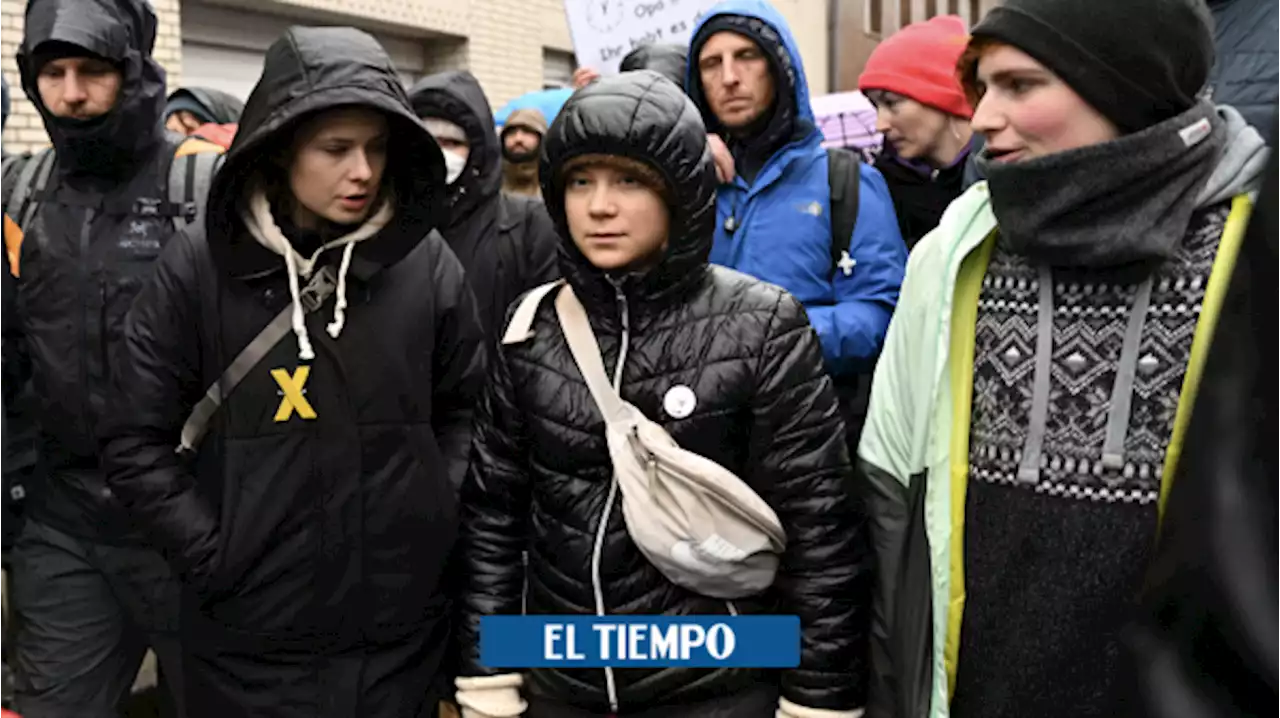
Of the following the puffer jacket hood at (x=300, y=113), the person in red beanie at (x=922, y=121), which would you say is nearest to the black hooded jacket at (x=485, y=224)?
the puffer jacket hood at (x=300, y=113)

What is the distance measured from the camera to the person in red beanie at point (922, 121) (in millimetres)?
3176

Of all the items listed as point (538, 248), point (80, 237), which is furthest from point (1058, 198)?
point (80, 237)

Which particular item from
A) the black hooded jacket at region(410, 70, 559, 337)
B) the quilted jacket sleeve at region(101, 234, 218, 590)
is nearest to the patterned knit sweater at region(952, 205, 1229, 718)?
the quilted jacket sleeve at region(101, 234, 218, 590)

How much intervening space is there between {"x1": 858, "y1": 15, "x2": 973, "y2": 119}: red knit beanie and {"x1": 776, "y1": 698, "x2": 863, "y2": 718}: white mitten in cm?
193

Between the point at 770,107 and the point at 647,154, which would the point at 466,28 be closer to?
the point at 770,107

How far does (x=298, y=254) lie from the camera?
229cm

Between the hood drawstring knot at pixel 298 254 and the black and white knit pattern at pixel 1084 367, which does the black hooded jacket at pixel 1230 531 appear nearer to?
the black and white knit pattern at pixel 1084 367

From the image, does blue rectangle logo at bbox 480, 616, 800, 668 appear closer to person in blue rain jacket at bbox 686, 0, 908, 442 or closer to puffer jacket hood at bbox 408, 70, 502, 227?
person in blue rain jacket at bbox 686, 0, 908, 442

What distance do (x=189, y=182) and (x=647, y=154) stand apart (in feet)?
5.10

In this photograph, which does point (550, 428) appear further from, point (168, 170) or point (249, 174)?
point (168, 170)

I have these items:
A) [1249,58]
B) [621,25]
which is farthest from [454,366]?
[621,25]

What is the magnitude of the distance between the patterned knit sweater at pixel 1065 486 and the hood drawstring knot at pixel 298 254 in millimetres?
1321

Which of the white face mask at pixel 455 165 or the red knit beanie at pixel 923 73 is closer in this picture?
the red knit beanie at pixel 923 73

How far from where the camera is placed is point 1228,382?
2.13ft
